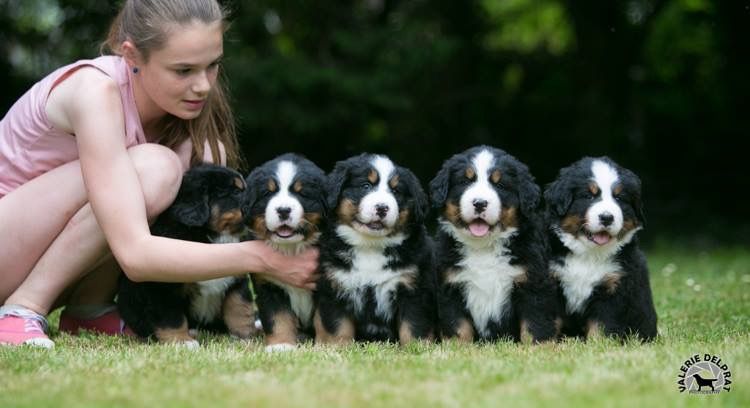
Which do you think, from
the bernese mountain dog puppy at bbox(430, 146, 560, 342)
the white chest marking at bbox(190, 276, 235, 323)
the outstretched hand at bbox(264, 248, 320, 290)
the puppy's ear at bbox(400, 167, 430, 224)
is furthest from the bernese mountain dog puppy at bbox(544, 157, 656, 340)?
the white chest marking at bbox(190, 276, 235, 323)

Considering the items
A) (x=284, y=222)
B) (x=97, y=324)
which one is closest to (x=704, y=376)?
(x=284, y=222)

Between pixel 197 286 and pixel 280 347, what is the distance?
0.70 metres

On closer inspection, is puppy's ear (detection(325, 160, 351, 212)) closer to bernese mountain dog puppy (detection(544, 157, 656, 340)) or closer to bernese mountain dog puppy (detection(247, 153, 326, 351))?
bernese mountain dog puppy (detection(247, 153, 326, 351))

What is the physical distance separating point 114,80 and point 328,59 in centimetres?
615

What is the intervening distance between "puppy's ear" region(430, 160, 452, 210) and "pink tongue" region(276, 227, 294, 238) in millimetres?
746

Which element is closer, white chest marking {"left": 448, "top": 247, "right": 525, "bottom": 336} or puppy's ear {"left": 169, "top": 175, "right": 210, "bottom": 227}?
white chest marking {"left": 448, "top": 247, "right": 525, "bottom": 336}

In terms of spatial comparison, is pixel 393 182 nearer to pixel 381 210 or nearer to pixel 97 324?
pixel 381 210

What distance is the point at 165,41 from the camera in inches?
184

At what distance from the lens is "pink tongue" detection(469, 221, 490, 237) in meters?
4.59

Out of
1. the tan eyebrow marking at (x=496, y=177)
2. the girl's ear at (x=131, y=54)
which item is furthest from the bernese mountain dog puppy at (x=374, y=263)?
the girl's ear at (x=131, y=54)

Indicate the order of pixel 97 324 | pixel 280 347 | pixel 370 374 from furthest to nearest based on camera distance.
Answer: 1. pixel 97 324
2. pixel 280 347
3. pixel 370 374

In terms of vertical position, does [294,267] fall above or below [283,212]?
below

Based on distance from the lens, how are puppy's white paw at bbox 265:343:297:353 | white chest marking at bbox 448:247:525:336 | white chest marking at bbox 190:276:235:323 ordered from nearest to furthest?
puppy's white paw at bbox 265:343:297:353 < white chest marking at bbox 448:247:525:336 < white chest marking at bbox 190:276:235:323

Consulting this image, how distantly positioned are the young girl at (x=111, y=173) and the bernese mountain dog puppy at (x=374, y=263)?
191 mm
